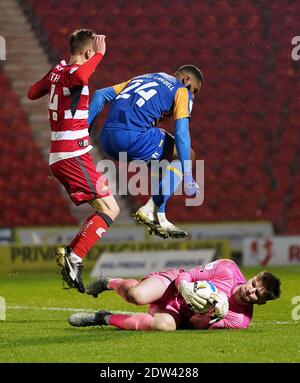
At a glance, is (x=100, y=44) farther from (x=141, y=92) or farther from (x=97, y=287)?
(x=97, y=287)

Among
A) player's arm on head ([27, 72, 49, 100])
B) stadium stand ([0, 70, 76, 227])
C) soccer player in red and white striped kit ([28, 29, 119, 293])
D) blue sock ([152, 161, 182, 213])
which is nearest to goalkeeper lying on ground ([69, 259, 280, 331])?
soccer player in red and white striped kit ([28, 29, 119, 293])

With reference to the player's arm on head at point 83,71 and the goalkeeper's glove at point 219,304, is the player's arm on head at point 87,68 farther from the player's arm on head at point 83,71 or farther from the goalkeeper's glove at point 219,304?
the goalkeeper's glove at point 219,304

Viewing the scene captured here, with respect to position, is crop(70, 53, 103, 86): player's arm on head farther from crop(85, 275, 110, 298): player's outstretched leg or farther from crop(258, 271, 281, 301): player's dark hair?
crop(258, 271, 281, 301): player's dark hair

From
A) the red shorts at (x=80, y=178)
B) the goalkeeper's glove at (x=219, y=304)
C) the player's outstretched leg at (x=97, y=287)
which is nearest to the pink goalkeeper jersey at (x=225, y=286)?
the goalkeeper's glove at (x=219, y=304)

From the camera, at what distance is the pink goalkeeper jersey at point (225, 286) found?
20.8 feet

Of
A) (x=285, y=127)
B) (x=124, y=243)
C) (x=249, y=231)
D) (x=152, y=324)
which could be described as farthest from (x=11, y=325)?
(x=285, y=127)

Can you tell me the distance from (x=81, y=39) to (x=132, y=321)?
190cm

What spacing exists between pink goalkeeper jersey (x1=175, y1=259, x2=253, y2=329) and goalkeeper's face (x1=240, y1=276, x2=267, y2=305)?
0.17 metres

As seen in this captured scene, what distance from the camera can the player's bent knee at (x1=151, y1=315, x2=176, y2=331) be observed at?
6238 mm

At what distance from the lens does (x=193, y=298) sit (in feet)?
19.5

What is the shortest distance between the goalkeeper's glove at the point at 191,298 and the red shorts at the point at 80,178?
1.10 meters

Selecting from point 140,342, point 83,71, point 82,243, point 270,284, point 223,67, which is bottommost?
point 140,342

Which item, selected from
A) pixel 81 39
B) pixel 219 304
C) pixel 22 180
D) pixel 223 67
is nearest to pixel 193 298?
pixel 219 304
